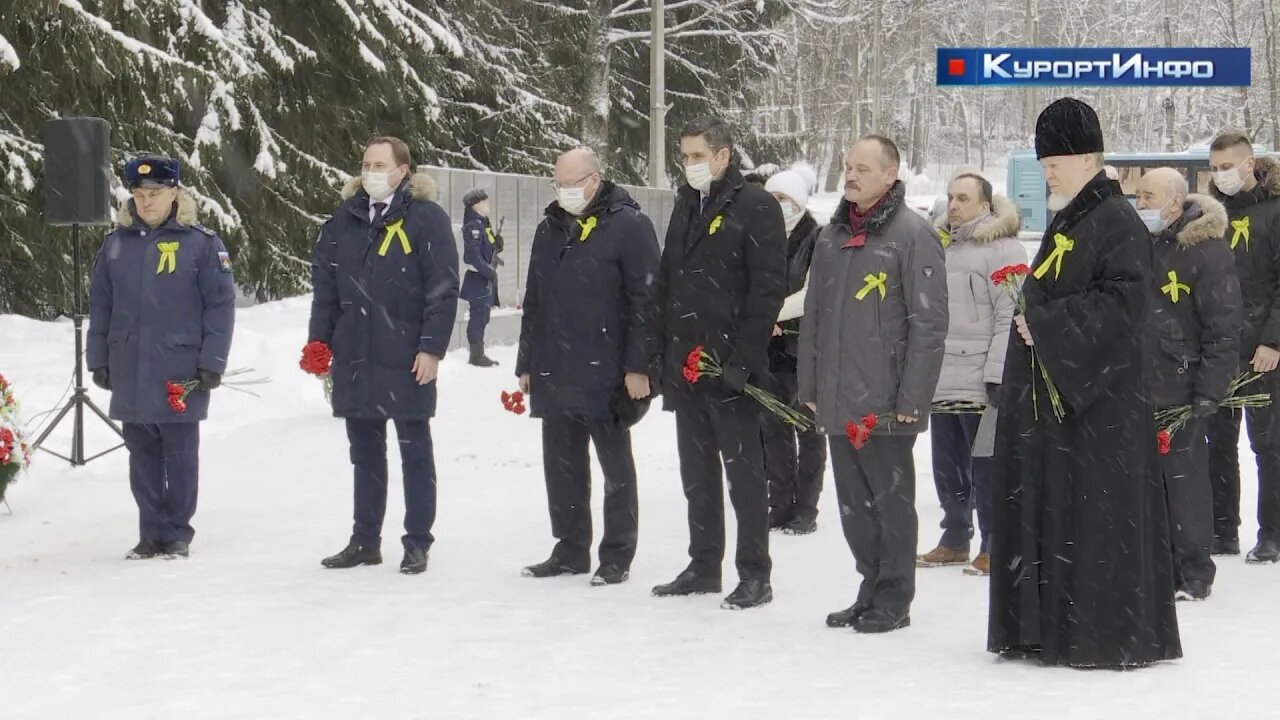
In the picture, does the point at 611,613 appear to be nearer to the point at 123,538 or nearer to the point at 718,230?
the point at 718,230

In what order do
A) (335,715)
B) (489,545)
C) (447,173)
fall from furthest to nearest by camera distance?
1. (447,173)
2. (489,545)
3. (335,715)

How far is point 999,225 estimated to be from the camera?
25.6 ft

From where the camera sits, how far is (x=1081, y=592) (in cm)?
577

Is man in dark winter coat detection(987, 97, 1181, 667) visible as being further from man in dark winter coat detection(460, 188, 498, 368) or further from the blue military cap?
man in dark winter coat detection(460, 188, 498, 368)

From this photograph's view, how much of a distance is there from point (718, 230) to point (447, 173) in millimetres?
11440

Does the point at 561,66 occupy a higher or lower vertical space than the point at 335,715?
higher

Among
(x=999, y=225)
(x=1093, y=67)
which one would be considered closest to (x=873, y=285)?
(x=999, y=225)

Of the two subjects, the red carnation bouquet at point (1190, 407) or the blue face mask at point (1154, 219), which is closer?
the red carnation bouquet at point (1190, 407)

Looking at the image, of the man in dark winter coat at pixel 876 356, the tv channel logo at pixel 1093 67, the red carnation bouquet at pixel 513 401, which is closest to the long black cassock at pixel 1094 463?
the man in dark winter coat at pixel 876 356

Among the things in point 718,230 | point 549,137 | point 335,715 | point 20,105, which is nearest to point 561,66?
point 549,137

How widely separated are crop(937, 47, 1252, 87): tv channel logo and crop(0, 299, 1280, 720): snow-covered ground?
20.1m

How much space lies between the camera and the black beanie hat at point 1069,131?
5.80m

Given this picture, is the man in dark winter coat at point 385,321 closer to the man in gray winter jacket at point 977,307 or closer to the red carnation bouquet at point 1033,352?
the man in gray winter jacket at point 977,307

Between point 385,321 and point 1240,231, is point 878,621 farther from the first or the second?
A: point 1240,231
